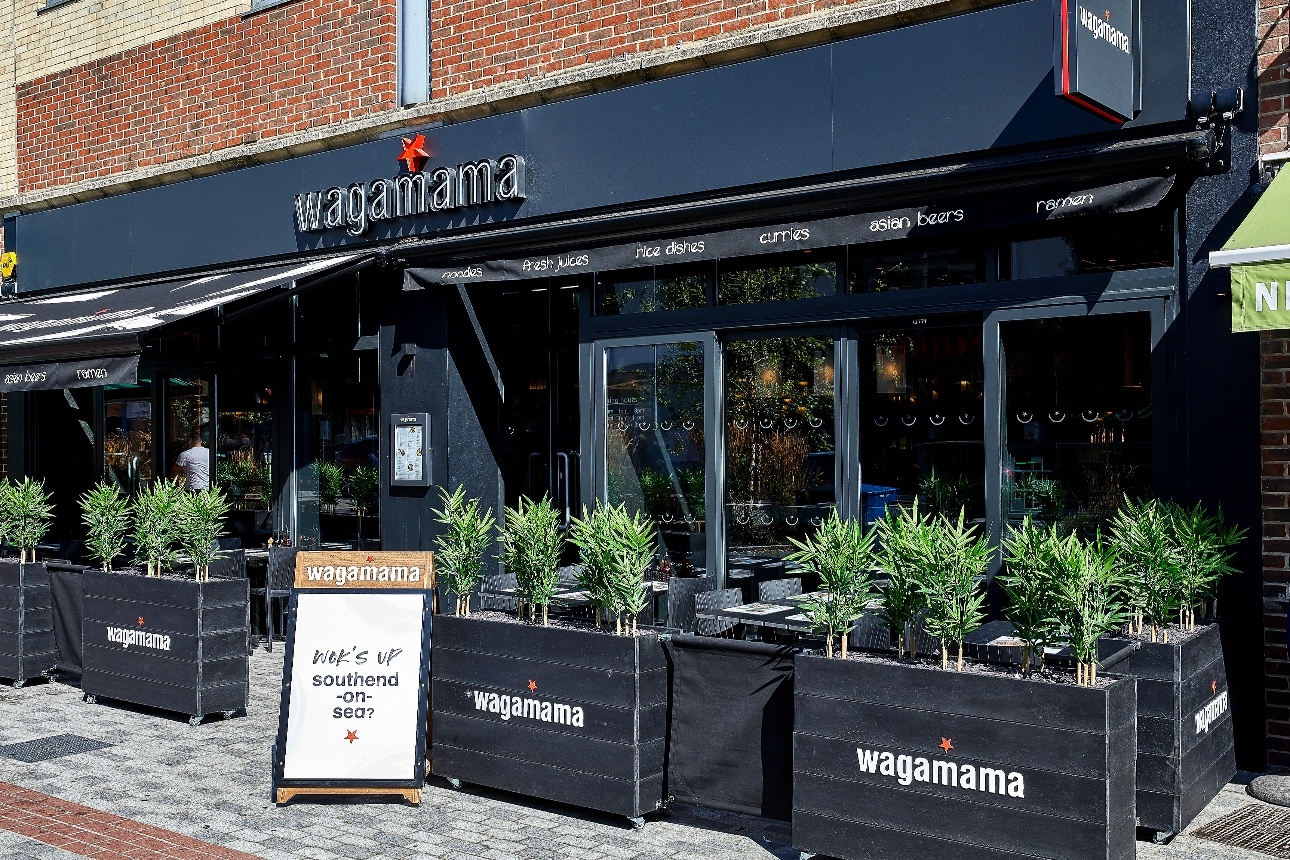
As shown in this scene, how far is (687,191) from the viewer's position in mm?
9477

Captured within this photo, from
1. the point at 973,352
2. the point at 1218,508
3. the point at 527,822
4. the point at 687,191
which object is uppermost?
the point at 687,191

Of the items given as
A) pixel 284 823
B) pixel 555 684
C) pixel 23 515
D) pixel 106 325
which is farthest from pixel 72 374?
pixel 555 684

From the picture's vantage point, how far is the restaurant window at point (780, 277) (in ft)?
29.7

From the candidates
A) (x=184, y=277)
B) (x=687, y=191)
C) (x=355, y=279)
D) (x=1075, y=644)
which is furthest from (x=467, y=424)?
(x=1075, y=644)

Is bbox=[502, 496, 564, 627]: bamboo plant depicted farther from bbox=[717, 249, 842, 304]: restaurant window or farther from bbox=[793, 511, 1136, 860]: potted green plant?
A: bbox=[717, 249, 842, 304]: restaurant window

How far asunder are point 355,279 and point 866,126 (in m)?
5.28

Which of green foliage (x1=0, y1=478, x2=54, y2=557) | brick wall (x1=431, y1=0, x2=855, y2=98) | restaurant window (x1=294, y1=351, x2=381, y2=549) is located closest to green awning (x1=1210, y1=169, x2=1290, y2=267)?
brick wall (x1=431, y1=0, x2=855, y2=98)

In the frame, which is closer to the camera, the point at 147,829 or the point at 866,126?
the point at 147,829

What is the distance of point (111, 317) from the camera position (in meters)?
11.0

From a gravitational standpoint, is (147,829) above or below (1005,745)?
below

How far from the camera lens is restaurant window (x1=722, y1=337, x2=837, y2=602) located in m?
9.05

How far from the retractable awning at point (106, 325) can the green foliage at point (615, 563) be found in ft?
15.5

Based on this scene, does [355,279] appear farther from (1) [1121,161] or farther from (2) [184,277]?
(1) [1121,161]

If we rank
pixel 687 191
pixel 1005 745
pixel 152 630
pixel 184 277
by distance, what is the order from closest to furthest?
pixel 1005 745 < pixel 152 630 < pixel 687 191 < pixel 184 277
